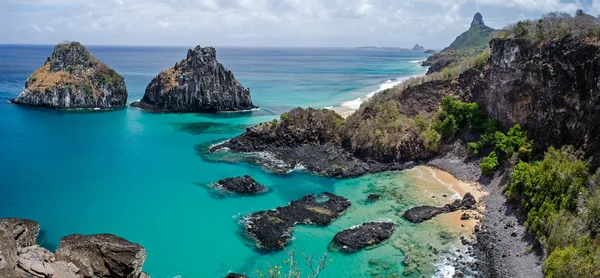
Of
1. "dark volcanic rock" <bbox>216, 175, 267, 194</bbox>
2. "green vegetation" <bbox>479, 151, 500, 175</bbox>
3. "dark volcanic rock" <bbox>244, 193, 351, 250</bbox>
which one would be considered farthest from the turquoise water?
"green vegetation" <bbox>479, 151, 500, 175</bbox>

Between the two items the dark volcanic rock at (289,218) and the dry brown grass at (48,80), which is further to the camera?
the dry brown grass at (48,80)

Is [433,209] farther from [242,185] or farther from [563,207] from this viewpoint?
[242,185]

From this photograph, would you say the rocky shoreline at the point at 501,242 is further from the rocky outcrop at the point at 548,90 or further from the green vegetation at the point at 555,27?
the green vegetation at the point at 555,27

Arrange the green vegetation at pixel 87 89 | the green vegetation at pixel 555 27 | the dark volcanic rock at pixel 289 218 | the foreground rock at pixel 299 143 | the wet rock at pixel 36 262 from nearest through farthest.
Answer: the wet rock at pixel 36 262 < the dark volcanic rock at pixel 289 218 < the green vegetation at pixel 555 27 < the foreground rock at pixel 299 143 < the green vegetation at pixel 87 89

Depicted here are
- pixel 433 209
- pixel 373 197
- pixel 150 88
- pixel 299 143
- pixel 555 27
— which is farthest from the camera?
pixel 150 88

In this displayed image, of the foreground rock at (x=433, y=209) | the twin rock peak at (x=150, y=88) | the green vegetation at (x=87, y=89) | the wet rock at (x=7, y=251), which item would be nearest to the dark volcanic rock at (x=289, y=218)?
the foreground rock at (x=433, y=209)

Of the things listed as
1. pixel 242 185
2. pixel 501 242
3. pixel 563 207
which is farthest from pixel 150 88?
pixel 563 207

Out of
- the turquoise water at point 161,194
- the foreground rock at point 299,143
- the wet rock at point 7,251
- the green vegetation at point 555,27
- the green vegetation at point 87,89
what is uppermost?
the green vegetation at point 555,27
